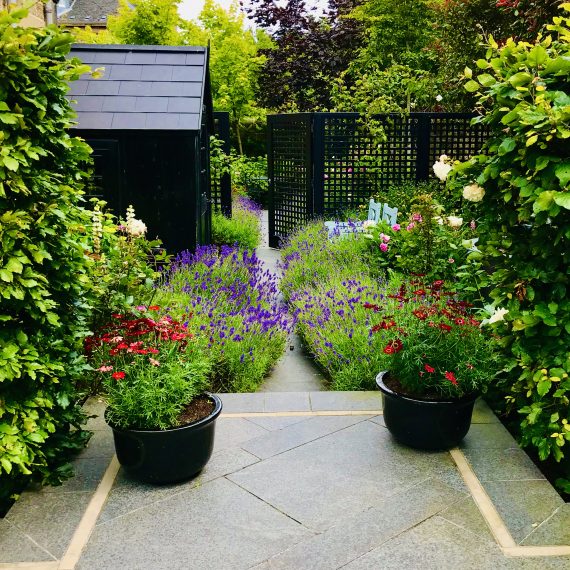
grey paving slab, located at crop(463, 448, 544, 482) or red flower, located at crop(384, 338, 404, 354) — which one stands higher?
red flower, located at crop(384, 338, 404, 354)

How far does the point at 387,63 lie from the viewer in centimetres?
1524

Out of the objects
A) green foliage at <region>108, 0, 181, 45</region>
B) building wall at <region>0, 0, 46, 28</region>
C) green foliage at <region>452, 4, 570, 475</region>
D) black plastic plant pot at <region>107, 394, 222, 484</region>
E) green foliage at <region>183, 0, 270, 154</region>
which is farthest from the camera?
green foliage at <region>183, 0, 270, 154</region>

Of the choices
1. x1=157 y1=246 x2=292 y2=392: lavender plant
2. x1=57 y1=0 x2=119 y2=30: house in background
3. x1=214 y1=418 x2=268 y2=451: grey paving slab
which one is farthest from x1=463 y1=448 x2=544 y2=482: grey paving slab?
x1=57 y1=0 x2=119 y2=30: house in background

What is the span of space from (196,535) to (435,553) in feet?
3.51

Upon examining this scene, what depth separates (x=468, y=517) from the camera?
10.6 feet

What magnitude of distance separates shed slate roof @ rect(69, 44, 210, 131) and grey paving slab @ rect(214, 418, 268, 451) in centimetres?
370

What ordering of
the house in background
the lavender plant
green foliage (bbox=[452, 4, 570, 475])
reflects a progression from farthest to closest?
the house in background, the lavender plant, green foliage (bbox=[452, 4, 570, 475])

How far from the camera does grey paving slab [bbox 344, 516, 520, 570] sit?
112 inches

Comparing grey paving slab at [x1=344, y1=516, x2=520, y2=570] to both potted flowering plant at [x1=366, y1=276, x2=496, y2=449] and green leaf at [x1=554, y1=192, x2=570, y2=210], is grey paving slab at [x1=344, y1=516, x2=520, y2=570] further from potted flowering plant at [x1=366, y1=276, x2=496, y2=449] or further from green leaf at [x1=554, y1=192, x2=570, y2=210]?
green leaf at [x1=554, y1=192, x2=570, y2=210]

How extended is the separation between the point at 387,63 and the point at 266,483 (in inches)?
526

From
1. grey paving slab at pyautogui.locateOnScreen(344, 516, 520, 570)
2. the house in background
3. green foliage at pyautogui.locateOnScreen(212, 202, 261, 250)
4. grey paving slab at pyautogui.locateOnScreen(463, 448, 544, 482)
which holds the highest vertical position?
the house in background

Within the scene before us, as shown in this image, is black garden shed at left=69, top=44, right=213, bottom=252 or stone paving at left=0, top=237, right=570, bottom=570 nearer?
stone paving at left=0, top=237, right=570, bottom=570

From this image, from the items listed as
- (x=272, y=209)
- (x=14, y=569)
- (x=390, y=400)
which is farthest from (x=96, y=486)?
(x=272, y=209)

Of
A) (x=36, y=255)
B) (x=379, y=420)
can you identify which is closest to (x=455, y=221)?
(x=379, y=420)
